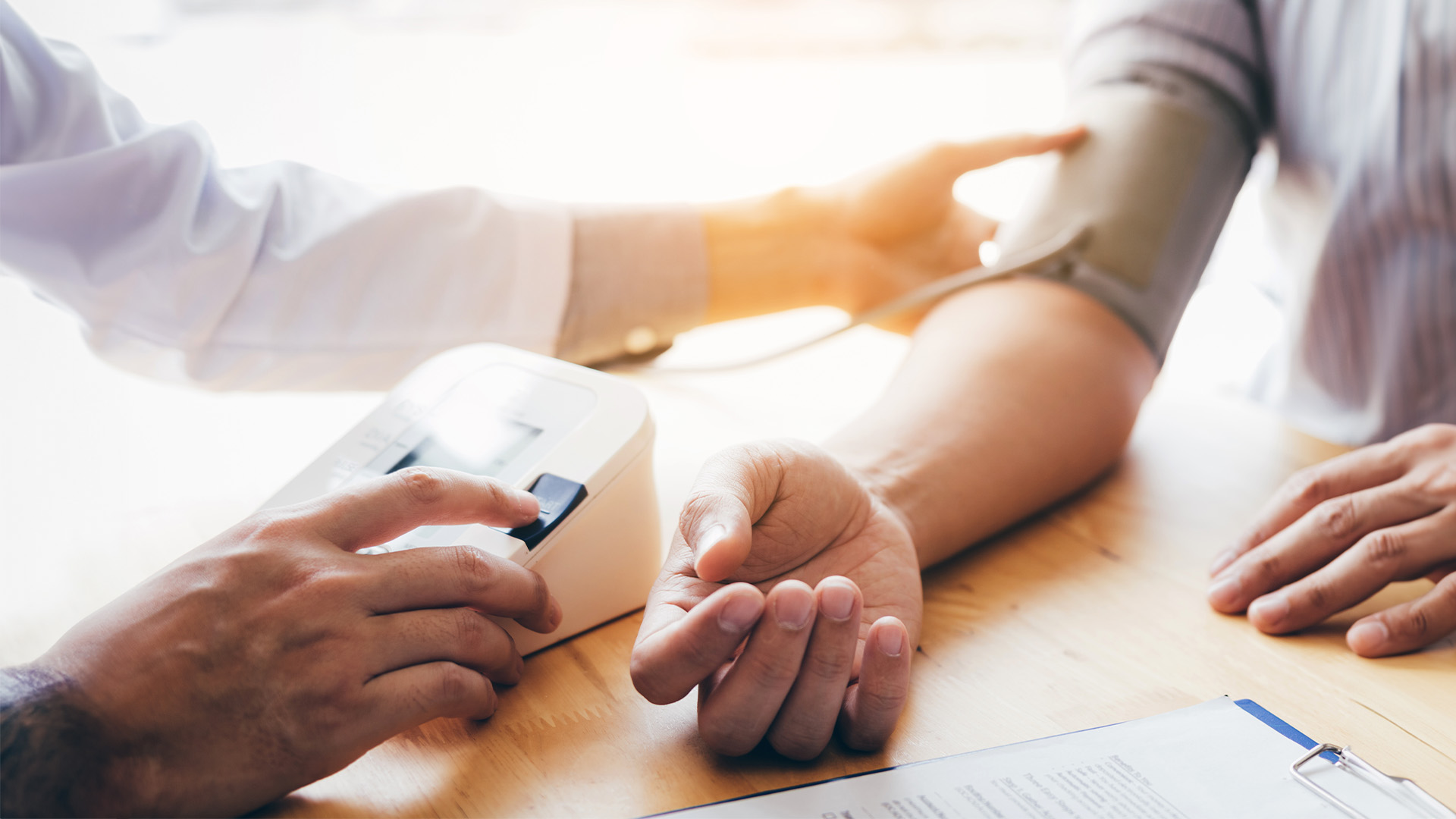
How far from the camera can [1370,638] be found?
519 millimetres

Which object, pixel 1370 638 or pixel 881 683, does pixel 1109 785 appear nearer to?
pixel 881 683

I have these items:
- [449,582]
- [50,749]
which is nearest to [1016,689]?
[449,582]

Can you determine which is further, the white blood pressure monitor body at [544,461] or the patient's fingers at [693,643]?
the white blood pressure monitor body at [544,461]

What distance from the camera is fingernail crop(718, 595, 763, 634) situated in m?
0.38

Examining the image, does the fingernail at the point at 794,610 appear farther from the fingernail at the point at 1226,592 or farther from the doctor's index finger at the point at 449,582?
the fingernail at the point at 1226,592

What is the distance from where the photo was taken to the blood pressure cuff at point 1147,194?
0.76 metres

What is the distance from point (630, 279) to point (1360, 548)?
0.58 m

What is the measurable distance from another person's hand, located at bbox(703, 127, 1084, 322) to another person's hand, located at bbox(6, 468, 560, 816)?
1.58 feet

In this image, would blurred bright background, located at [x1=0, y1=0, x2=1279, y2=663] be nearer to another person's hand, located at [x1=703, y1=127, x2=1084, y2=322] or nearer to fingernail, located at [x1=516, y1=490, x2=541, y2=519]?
another person's hand, located at [x1=703, y1=127, x2=1084, y2=322]

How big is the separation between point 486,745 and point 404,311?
0.42 metres

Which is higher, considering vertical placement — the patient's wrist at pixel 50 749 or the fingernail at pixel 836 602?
the fingernail at pixel 836 602

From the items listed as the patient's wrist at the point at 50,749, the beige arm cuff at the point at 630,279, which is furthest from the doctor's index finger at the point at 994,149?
the patient's wrist at the point at 50,749

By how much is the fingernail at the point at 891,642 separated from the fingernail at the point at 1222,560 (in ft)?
1.01

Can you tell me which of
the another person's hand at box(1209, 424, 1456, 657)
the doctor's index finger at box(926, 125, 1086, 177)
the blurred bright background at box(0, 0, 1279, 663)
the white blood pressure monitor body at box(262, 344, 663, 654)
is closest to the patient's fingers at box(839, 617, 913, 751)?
the white blood pressure monitor body at box(262, 344, 663, 654)
